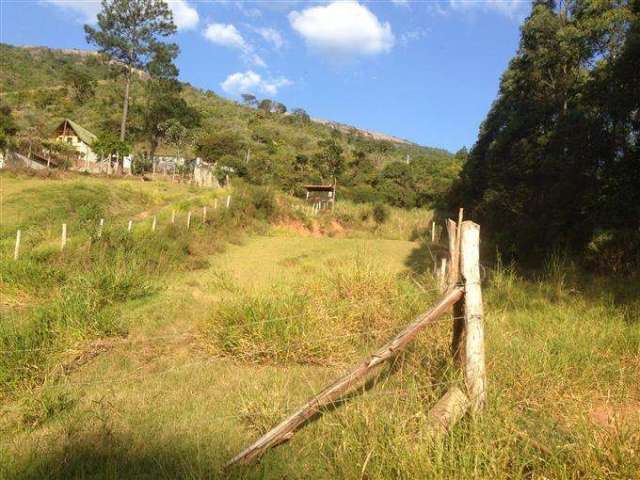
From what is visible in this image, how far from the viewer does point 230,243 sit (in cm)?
1393

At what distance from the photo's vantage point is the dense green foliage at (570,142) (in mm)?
7906

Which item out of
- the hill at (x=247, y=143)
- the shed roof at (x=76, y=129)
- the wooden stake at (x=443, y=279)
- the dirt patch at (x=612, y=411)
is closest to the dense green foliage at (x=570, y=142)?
the wooden stake at (x=443, y=279)

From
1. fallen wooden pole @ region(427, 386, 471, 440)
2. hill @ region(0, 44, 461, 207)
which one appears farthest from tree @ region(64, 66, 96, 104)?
fallen wooden pole @ region(427, 386, 471, 440)

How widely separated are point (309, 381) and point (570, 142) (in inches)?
357

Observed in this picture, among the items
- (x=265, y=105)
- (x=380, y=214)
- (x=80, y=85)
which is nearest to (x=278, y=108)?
(x=265, y=105)

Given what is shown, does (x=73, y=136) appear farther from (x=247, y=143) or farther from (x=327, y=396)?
(x=327, y=396)

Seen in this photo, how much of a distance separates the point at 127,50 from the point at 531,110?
2567 cm

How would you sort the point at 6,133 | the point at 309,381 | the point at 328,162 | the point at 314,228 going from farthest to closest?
the point at 328,162 → the point at 6,133 → the point at 314,228 → the point at 309,381

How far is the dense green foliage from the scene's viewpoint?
7906 mm

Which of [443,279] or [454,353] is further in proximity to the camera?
[443,279]

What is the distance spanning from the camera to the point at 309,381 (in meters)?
3.27

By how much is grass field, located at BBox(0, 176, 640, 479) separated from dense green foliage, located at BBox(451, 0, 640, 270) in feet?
8.51

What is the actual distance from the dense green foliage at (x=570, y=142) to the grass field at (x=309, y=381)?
2.59m

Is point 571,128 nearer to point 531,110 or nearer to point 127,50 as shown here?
point 531,110
